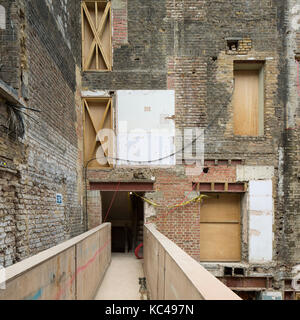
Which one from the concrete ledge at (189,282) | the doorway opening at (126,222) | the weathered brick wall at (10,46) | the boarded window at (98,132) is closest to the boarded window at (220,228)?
the doorway opening at (126,222)

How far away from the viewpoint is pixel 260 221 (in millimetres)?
6496

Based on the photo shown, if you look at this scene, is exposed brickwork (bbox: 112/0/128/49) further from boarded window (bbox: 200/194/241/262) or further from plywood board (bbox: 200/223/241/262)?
plywood board (bbox: 200/223/241/262)

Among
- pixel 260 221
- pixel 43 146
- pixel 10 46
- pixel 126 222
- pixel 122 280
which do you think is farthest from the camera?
pixel 126 222

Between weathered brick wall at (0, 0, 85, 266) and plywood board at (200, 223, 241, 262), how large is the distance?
11.9ft

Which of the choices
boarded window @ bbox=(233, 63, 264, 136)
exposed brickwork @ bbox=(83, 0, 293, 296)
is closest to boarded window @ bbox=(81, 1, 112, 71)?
exposed brickwork @ bbox=(83, 0, 293, 296)

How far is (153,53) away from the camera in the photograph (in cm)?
681

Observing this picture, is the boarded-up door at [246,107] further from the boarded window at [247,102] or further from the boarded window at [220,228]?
the boarded window at [220,228]

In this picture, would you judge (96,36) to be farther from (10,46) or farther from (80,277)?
(80,277)

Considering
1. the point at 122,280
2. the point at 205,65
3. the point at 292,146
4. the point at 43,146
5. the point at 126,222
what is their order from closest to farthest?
the point at 43,146, the point at 122,280, the point at 292,146, the point at 205,65, the point at 126,222

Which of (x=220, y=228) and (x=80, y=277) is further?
(x=220, y=228)

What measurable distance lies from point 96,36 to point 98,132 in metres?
2.80

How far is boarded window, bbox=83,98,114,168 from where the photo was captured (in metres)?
6.82

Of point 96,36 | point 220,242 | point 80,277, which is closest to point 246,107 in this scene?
point 220,242
